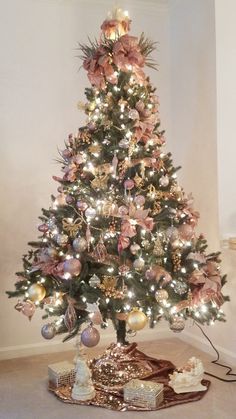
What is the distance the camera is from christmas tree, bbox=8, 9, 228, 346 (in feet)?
8.32

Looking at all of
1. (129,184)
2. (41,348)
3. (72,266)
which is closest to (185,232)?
(129,184)

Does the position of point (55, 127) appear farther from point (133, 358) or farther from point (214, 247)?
point (133, 358)

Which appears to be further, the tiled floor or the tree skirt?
the tree skirt

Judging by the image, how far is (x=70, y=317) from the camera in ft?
8.14

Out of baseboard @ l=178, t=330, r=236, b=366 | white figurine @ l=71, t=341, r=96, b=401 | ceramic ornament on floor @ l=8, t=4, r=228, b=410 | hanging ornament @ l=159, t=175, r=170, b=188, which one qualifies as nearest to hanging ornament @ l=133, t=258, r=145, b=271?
ceramic ornament on floor @ l=8, t=4, r=228, b=410

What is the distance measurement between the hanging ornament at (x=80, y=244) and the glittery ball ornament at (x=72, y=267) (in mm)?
71

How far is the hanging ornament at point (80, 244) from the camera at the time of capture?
99.7 inches

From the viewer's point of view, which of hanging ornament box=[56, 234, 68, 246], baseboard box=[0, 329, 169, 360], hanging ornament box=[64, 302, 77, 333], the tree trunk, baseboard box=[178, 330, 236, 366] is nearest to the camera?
hanging ornament box=[64, 302, 77, 333]

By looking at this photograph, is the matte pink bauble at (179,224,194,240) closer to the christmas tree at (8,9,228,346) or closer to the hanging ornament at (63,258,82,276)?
the christmas tree at (8,9,228,346)

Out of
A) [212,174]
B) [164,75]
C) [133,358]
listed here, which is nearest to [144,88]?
[212,174]

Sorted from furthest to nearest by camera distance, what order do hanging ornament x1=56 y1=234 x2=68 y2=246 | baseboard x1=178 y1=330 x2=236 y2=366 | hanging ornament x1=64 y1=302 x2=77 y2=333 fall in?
baseboard x1=178 y1=330 x2=236 y2=366 → hanging ornament x1=56 y1=234 x2=68 y2=246 → hanging ornament x1=64 y1=302 x2=77 y2=333

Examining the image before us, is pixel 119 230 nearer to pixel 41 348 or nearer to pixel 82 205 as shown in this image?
pixel 82 205

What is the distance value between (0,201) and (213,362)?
178cm

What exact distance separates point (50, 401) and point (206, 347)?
4.10 feet
